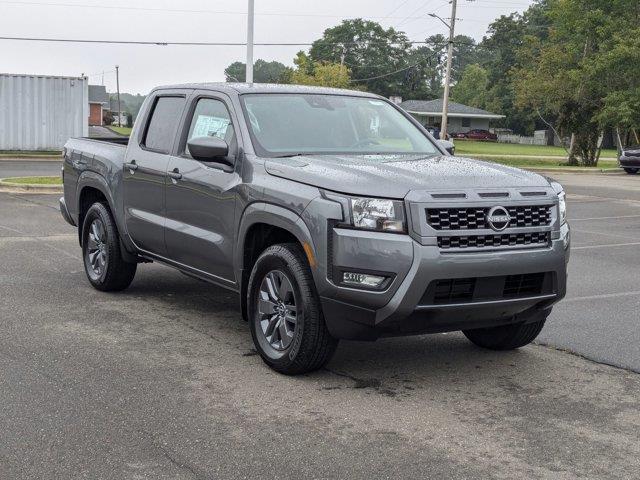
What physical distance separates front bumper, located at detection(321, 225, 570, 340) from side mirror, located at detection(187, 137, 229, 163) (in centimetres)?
135

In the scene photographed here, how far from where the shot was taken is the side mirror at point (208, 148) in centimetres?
620

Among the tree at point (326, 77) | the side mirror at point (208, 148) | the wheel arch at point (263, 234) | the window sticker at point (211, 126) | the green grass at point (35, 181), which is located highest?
the tree at point (326, 77)

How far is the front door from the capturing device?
6.42 m

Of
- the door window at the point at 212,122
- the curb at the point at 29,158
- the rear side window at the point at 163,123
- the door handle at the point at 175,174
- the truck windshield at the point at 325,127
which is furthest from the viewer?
the curb at the point at 29,158

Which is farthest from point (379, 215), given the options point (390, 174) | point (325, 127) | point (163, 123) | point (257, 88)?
point (163, 123)

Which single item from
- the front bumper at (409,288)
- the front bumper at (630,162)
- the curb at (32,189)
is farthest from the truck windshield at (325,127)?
the front bumper at (630,162)

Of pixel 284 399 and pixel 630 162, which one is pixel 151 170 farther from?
pixel 630 162

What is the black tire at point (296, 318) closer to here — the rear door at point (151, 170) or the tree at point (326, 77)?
the rear door at point (151, 170)

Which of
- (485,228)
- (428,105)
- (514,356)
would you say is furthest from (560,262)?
(428,105)

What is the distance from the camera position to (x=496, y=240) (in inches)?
215

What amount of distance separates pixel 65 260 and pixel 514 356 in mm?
5732

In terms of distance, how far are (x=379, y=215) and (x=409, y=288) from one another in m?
0.46

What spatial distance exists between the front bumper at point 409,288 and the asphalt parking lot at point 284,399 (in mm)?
457

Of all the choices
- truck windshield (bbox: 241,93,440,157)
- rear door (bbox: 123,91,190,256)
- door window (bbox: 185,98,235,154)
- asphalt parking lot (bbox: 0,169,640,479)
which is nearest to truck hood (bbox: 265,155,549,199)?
truck windshield (bbox: 241,93,440,157)
